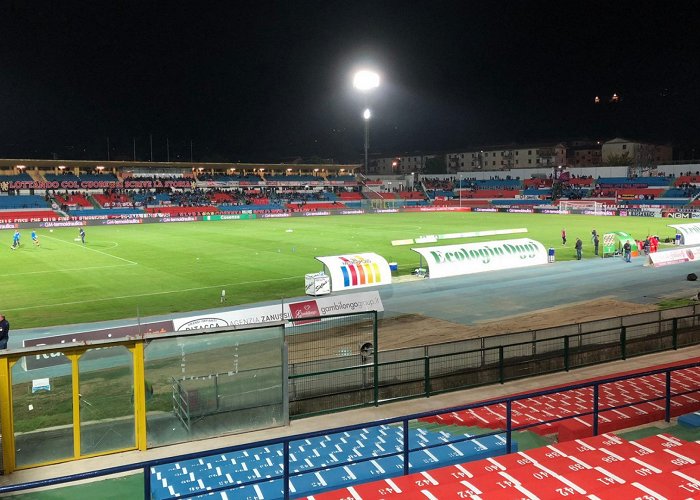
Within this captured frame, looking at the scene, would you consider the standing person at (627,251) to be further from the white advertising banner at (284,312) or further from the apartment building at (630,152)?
the apartment building at (630,152)

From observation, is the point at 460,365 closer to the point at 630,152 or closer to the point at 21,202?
the point at 21,202

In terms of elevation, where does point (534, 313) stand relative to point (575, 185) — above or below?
below

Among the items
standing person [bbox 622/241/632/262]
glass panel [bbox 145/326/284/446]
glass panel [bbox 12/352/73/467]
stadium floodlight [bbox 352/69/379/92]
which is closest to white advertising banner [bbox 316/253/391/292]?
glass panel [bbox 12/352/73/467]

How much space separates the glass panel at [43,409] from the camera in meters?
8.38

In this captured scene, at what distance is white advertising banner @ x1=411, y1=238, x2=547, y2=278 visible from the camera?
3017 cm

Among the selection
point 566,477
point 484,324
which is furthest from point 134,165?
point 566,477

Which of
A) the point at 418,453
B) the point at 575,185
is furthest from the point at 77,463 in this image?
the point at 575,185

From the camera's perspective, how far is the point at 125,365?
28.8 ft

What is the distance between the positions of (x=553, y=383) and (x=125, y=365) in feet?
28.3

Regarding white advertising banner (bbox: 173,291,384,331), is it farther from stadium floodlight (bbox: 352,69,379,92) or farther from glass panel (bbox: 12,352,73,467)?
stadium floodlight (bbox: 352,69,379,92)

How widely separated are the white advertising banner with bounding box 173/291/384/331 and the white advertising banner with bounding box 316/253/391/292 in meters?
5.23

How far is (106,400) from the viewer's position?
8.59 metres

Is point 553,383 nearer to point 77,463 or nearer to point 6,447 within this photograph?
point 77,463

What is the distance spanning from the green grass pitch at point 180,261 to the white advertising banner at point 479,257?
2743 mm
